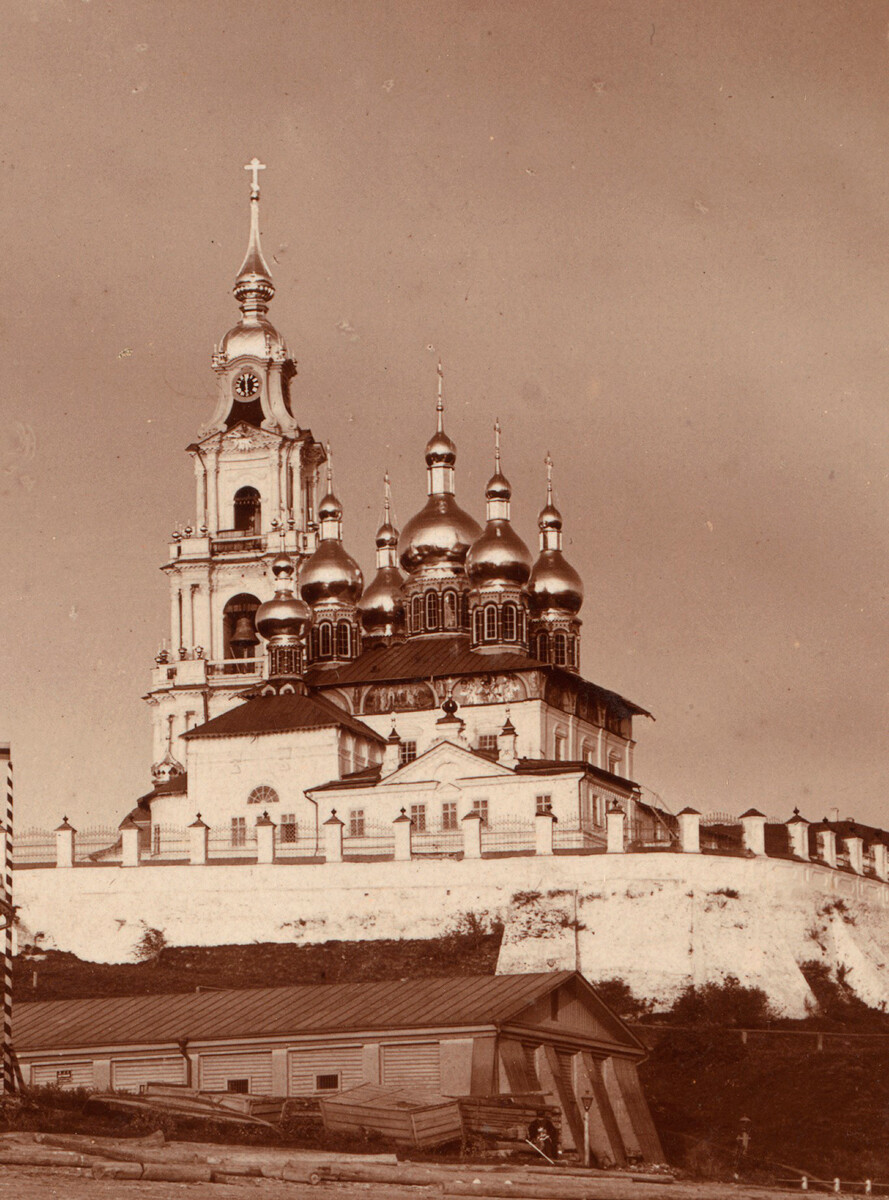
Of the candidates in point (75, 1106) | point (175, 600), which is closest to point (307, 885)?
point (75, 1106)

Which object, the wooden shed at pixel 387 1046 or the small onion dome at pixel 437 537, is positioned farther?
the small onion dome at pixel 437 537

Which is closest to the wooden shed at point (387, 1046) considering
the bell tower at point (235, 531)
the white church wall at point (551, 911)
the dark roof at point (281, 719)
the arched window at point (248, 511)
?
the white church wall at point (551, 911)

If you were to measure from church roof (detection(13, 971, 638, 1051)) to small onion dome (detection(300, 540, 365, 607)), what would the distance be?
2699 cm

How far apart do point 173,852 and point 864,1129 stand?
784 inches

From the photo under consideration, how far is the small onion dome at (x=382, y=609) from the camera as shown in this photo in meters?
67.2

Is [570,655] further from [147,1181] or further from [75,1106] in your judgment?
[147,1181]

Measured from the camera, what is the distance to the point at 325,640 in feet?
218

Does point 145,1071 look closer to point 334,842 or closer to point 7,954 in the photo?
point 7,954

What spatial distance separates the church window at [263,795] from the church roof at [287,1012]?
59.1 feet

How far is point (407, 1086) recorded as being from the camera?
36906mm

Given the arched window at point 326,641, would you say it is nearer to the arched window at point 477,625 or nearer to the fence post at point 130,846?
the arched window at point 477,625

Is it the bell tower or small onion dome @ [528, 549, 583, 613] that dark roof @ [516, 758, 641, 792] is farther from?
the bell tower

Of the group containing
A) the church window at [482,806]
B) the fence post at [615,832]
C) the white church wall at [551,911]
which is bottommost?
the white church wall at [551,911]

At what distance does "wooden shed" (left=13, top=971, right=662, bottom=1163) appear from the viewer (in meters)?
36.5
